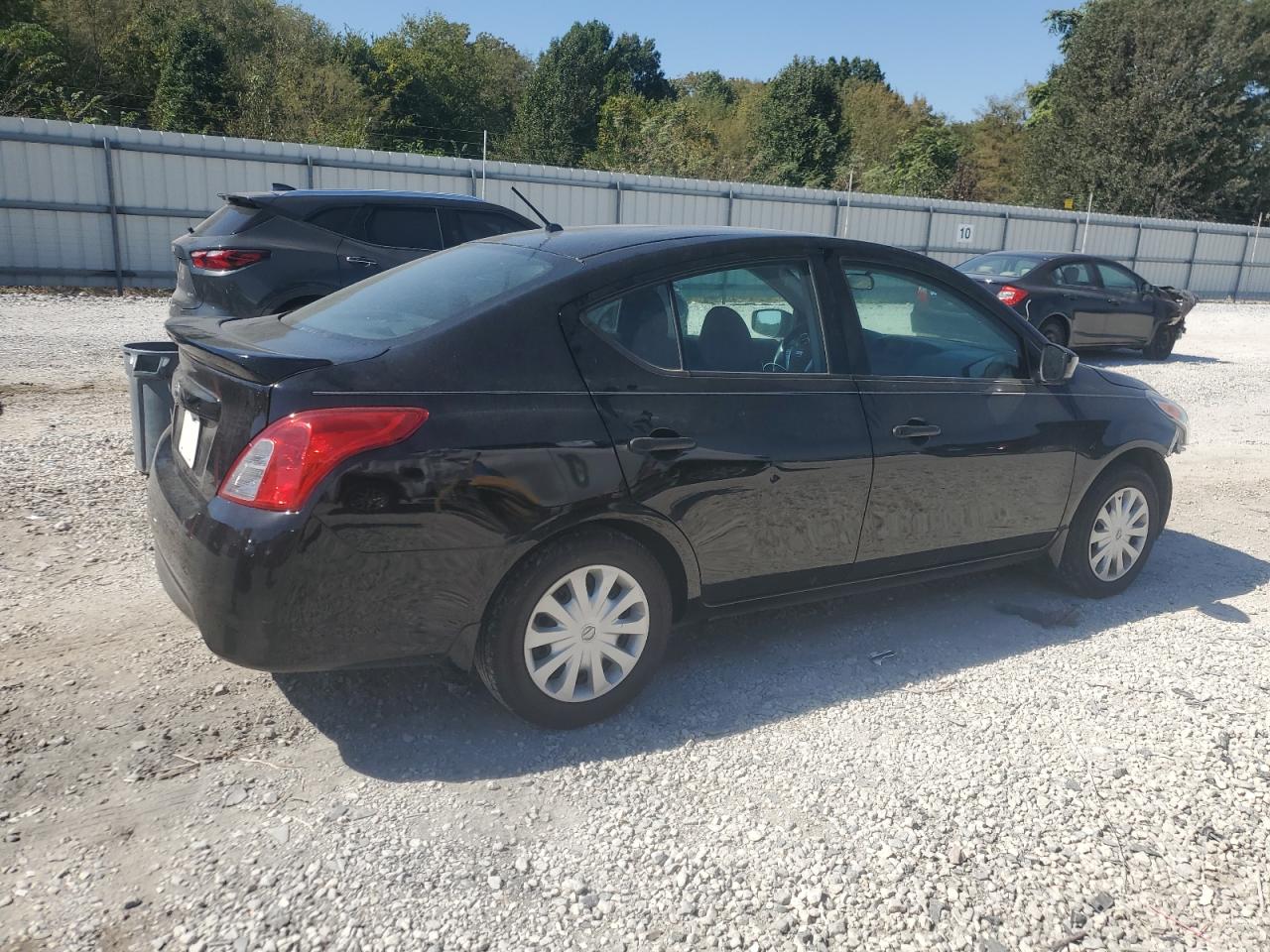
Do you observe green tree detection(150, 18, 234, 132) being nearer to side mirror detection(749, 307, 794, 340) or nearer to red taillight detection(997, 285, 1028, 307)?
red taillight detection(997, 285, 1028, 307)

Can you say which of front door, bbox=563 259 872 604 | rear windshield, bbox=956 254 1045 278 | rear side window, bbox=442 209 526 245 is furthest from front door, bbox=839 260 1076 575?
rear windshield, bbox=956 254 1045 278

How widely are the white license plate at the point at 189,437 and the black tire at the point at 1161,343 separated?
595 inches

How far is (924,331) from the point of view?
14.4 ft

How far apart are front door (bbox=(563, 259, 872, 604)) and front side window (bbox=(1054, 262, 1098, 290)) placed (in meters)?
11.4

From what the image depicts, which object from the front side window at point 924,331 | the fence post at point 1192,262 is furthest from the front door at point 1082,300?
the fence post at point 1192,262

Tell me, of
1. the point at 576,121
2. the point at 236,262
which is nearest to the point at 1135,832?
the point at 236,262

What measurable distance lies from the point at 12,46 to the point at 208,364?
103 ft

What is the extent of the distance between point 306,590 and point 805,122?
4693cm

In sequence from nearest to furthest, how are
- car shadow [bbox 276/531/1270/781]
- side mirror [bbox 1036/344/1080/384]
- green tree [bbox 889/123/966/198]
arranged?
car shadow [bbox 276/531/1270/781] → side mirror [bbox 1036/344/1080/384] → green tree [bbox 889/123/966/198]

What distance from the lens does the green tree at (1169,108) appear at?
3953 cm

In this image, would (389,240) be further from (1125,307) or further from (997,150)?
(997,150)

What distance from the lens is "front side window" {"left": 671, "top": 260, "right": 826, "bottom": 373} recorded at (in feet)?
12.1

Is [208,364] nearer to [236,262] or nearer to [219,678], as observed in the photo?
[219,678]

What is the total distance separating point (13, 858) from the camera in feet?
8.64
